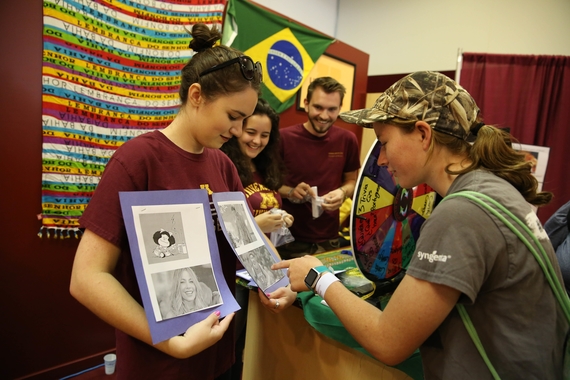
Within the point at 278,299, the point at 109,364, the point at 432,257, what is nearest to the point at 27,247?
the point at 109,364

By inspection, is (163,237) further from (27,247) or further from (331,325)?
(27,247)

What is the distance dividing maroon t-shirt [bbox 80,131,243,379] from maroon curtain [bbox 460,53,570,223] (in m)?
3.69

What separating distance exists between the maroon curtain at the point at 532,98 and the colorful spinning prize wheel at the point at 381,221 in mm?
2961

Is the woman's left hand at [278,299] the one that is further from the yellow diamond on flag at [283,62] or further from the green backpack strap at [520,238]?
the yellow diamond on flag at [283,62]

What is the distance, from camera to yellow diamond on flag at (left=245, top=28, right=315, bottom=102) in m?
2.95

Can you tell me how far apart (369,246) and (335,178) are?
4.39 ft

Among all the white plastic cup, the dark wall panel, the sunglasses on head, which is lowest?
the white plastic cup

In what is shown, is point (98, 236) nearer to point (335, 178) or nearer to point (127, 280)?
point (127, 280)

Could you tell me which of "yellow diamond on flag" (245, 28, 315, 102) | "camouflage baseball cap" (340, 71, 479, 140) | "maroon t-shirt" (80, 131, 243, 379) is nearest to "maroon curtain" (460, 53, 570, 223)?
"yellow diamond on flag" (245, 28, 315, 102)

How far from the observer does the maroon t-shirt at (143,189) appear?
0.83 m

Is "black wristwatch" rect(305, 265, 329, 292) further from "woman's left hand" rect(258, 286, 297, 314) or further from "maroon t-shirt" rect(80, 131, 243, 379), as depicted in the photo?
"maroon t-shirt" rect(80, 131, 243, 379)

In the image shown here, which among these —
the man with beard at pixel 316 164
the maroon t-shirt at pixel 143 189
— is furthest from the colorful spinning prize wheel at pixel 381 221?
the man with beard at pixel 316 164

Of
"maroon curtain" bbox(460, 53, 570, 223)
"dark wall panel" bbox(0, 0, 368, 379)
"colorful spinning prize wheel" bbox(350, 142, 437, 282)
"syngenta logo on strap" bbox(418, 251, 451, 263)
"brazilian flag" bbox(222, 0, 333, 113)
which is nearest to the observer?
"syngenta logo on strap" bbox(418, 251, 451, 263)

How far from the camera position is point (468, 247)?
0.72 m
